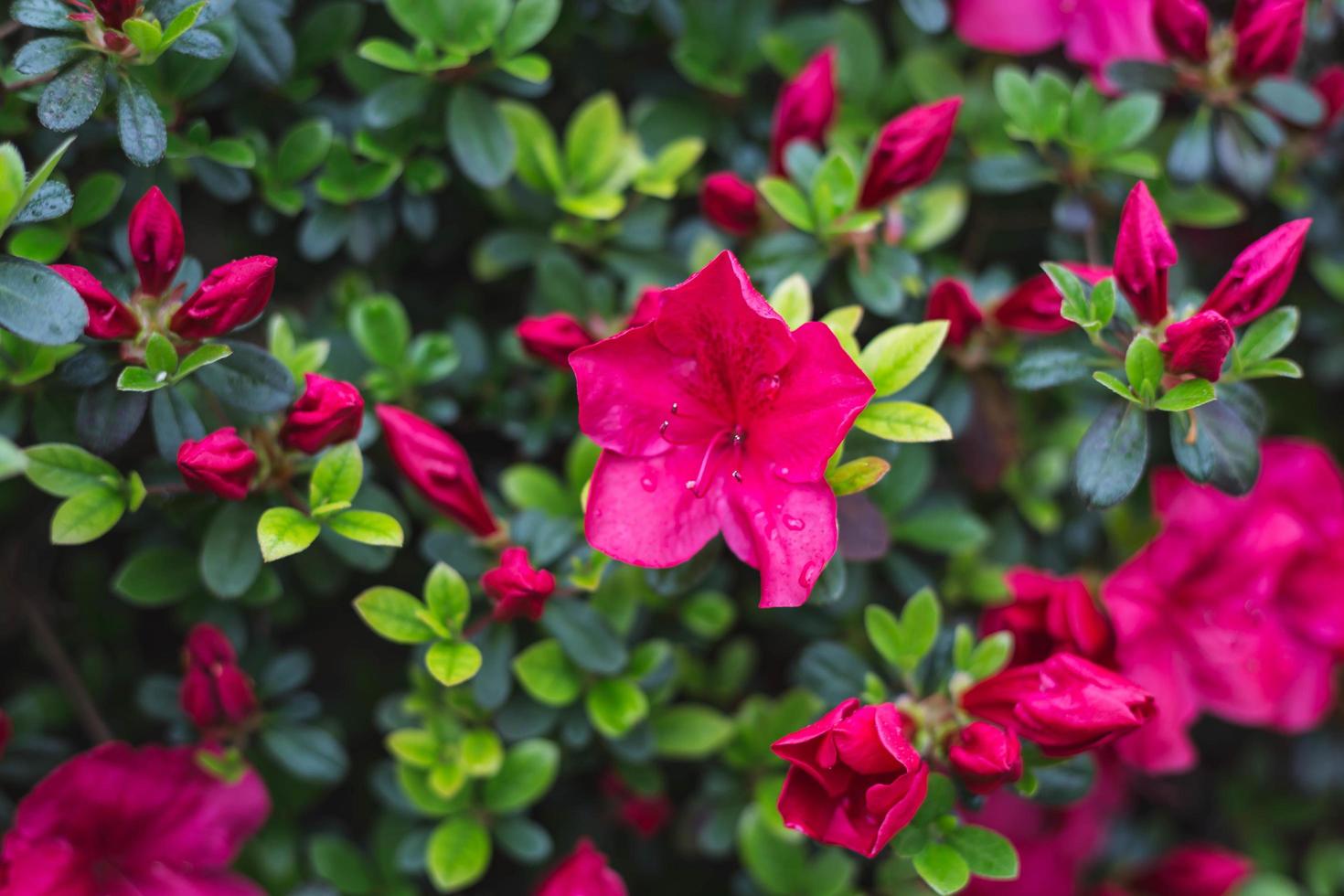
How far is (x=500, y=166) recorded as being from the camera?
51.6 inches

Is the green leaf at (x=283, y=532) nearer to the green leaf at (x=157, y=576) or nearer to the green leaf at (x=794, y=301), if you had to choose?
the green leaf at (x=157, y=576)

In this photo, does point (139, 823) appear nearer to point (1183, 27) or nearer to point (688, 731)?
point (688, 731)

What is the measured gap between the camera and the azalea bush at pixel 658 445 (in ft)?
3.59

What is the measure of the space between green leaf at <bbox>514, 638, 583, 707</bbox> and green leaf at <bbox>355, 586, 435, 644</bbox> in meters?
0.11

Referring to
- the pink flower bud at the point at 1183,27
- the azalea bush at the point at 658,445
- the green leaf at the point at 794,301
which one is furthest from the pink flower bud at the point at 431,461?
the pink flower bud at the point at 1183,27

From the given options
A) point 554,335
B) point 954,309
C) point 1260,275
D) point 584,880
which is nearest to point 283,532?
point 554,335

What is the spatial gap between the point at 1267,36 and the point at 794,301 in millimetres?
619

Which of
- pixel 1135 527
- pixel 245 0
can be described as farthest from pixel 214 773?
pixel 1135 527

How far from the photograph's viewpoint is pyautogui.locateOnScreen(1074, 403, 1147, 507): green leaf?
1.10 meters

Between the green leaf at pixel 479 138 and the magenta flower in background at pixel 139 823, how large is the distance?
70 cm

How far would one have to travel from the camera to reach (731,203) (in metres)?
1.33

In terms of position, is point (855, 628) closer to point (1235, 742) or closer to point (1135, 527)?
point (1135, 527)

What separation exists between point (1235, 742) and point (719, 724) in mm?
888

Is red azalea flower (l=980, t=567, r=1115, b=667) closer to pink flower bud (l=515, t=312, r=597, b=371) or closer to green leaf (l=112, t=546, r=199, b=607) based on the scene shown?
pink flower bud (l=515, t=312, r=597, b=371)
